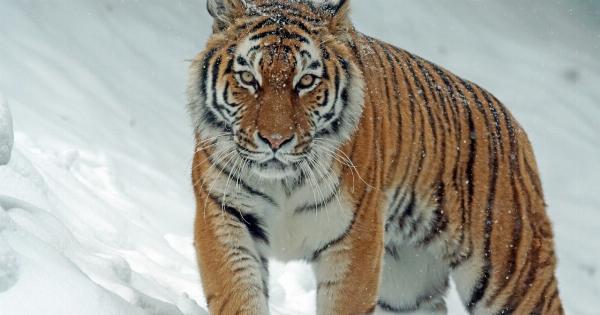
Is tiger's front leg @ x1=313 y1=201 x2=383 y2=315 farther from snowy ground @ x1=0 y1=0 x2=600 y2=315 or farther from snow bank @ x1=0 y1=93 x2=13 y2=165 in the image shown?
snow bank @ x1=0 y1=93 x2=13 y2=165

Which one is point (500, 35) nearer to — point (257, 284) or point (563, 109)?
point (563, 109)

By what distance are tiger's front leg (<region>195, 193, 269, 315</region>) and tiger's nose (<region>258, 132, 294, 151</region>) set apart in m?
0.30

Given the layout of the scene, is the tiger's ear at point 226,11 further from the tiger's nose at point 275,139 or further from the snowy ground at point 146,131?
the snowy ground at point 146,131

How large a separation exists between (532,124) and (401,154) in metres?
4.83

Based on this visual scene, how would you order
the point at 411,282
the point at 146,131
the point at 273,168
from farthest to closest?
the point at 146,131, the point at 411,282, the point at 273,168

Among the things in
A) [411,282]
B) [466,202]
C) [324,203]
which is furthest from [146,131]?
[324,203]

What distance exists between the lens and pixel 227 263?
2797 millimetres

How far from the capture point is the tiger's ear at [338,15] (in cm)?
292

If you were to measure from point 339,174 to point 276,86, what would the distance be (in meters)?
0.39

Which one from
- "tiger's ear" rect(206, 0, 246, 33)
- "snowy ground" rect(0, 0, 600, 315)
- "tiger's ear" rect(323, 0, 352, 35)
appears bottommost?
"snowy ground" rect(0, 0, 600, 315)

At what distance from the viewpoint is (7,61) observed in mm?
6051

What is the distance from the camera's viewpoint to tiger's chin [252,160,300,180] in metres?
2.73

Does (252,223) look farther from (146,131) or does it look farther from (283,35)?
(146,131)

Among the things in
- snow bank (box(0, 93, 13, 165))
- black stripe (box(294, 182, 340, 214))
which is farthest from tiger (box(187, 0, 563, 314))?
snow bank (box(0, 93, 13, 165))
